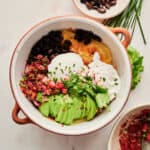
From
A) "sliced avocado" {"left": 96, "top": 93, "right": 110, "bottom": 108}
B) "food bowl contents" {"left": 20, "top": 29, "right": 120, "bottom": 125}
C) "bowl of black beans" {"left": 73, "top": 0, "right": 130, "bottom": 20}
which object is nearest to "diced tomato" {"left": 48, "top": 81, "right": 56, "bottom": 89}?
"food bowl contents" {"left": 20, "top": 29, "right": 120, "bottom": 125}

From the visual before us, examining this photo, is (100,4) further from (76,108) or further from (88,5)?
(76,108)

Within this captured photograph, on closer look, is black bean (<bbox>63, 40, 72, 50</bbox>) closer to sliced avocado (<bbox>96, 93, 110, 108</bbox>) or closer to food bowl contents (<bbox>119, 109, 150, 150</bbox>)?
sliced avocado (<bbox>96, 93, 110, 108</bbox>)

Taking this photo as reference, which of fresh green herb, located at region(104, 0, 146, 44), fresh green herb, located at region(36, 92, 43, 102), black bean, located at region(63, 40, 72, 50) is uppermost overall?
fresh green herb, located at region(104, 0, 146, 44)

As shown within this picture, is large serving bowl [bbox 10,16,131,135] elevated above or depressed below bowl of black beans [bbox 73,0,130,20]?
below

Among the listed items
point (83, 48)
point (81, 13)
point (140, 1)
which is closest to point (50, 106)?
point (83, 48)

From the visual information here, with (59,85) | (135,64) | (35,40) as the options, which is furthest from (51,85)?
(135,64)

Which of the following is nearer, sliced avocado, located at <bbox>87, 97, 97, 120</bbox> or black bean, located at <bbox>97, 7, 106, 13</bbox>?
sliced avocado, located at <bbox>87, 97, 97, 120</bbox>

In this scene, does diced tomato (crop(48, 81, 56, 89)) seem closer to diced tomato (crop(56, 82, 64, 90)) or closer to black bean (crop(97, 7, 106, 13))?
diced tomato (crop(56, 82, 64, 90))
